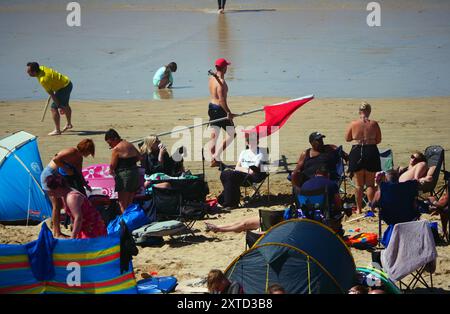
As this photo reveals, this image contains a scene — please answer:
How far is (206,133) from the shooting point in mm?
16156

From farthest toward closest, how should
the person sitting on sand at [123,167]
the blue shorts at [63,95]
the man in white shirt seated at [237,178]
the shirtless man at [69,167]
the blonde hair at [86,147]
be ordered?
the blue shorts at [63,95], the man in white shirt seated at [237,178], the person sitting on sand at [123,167], the blonde hair at [86,147], the shirtless man at [69,167]

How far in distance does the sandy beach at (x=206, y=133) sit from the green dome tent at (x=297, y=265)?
1038 mm

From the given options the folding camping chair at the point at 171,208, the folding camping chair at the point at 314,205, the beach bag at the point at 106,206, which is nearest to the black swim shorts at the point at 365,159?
the folding camping chair at the point at 314,205

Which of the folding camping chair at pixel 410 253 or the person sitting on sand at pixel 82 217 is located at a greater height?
the person sitting on sand at pixel 82 217

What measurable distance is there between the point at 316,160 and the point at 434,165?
1.60 metres

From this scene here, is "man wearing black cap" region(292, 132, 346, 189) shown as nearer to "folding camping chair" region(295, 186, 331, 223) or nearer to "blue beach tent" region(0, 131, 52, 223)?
"folding camping chair" region(295, 186, 331, 223)

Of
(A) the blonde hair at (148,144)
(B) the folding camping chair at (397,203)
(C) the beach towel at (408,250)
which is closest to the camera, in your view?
(C) the beach towel at (408,250)

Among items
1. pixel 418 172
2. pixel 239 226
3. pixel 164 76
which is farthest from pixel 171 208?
pixel 164 76

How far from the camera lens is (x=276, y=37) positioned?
93.6ft

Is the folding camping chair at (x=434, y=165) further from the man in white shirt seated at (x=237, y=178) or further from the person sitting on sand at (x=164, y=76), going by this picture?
the person sitting on sand at (x=164, y=76)

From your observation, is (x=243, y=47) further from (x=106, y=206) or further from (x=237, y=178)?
(x=106, y=206)

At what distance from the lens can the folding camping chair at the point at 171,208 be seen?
467 inches

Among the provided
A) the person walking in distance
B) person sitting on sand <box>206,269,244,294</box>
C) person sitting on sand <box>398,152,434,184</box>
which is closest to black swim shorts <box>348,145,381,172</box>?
person sitting on sand <box>398,152,434,184</box>
